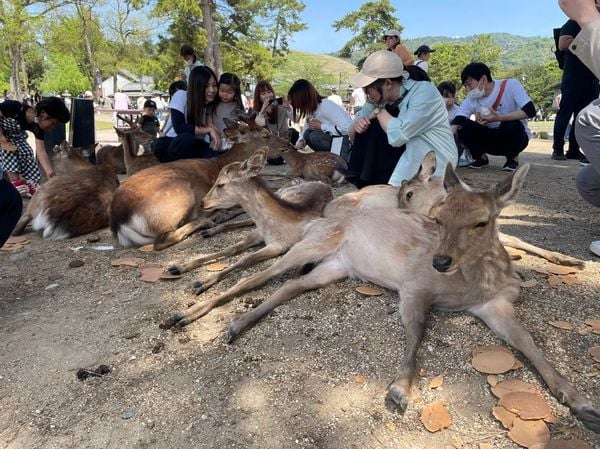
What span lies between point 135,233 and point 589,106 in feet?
11.5

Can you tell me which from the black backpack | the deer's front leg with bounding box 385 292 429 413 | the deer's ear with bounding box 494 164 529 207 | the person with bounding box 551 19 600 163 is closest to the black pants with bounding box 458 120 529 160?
the person with bounding box 551 19 600 163

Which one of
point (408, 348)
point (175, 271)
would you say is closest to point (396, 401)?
point (408, 348)

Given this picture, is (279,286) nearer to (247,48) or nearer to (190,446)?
(190,446)

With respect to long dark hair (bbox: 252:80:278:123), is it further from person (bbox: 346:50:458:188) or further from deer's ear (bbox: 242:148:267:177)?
deer's ear (bbox: 242:148:267:177)

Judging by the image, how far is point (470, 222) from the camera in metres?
2.41

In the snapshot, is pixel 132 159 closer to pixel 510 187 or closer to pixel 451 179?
pixel 451 179

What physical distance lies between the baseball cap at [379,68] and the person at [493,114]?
3133 millimetres

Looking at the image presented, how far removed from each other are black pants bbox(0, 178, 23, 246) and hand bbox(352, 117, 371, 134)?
8.92 feet

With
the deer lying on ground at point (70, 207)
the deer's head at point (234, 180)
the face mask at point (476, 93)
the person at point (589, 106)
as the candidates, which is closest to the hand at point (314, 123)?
the face mask at point (476, 93)

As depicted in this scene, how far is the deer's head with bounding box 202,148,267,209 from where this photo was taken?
13.0ft

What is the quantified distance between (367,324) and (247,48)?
22.7 meters

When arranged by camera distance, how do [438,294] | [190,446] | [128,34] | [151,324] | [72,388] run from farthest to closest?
[128,34] < [151,324] < [438,294] < [72,388] < [190,446]

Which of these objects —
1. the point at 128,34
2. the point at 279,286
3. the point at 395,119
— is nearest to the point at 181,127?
the point at 395,119

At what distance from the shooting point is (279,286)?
10.6ft
